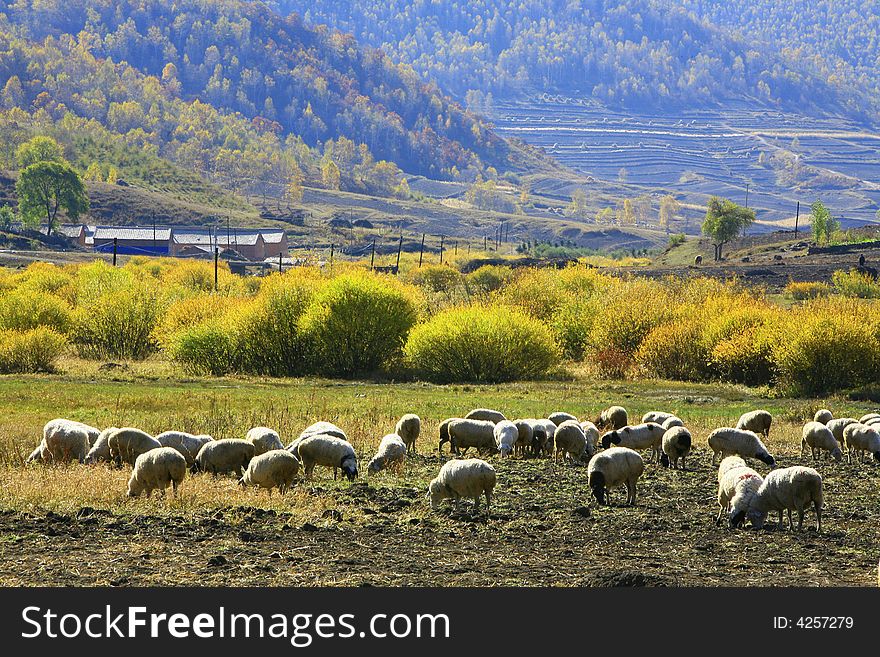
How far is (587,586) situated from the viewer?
1398cm

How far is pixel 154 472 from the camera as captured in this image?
19.9 metres

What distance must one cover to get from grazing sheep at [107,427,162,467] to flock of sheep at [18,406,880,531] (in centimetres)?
2

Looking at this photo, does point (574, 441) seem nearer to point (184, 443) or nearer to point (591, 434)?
point (591, 434)

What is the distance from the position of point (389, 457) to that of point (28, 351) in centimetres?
3621

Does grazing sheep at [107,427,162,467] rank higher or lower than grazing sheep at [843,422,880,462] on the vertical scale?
lower

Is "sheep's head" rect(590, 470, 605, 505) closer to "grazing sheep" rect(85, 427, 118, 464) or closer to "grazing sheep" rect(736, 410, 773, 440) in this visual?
"grazing sheep" rect(85, 427, 118, 464)

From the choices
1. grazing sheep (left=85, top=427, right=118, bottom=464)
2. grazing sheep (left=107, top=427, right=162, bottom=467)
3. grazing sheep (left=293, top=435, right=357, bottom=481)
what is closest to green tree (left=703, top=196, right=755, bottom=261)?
grazing sheep (left=293, top=435, right=357, bottom=481)

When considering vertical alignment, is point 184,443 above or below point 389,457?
above

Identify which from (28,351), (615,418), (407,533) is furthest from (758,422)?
(28,351)

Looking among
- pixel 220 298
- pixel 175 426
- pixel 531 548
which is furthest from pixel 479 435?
pixel 220 298

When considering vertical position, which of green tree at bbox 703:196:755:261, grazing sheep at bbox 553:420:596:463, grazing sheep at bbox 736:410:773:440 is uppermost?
green tree at bbox 703:196:755:261

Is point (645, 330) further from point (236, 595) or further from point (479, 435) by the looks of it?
point (236, 595)

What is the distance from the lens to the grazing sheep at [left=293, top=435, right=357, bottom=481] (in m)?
23.1

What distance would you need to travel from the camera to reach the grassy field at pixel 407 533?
1462cm
